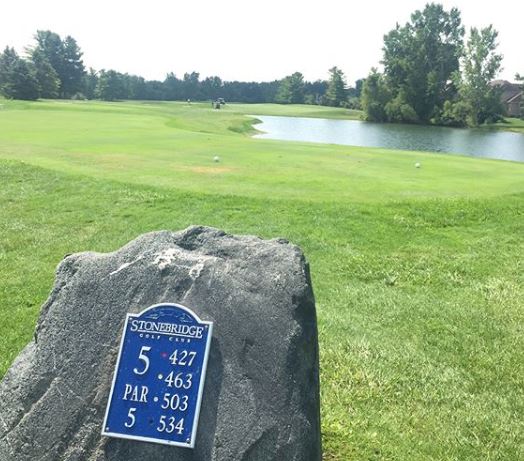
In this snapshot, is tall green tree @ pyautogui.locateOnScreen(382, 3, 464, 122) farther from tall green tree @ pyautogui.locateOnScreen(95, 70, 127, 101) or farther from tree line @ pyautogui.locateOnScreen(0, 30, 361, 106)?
tall green tree @ pyautogui.locateOnScreen(95, 70, 127, 101)

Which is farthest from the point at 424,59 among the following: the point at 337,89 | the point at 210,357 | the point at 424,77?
the point at 210,357

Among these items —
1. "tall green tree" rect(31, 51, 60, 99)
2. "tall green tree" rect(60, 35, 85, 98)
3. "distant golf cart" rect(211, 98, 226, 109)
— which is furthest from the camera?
"tall green tree" rect(60, 35, 85, 98)

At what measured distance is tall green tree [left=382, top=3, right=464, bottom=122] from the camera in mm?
78375

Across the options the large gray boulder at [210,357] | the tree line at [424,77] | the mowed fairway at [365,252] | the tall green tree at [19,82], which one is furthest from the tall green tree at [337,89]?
the large gray boulder at [210,357]

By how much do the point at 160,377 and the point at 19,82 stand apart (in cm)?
7969

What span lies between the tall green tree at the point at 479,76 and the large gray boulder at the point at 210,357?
7296 cm

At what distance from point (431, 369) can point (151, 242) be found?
320 cm

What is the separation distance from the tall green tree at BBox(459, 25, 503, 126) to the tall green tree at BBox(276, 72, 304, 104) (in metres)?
68.9

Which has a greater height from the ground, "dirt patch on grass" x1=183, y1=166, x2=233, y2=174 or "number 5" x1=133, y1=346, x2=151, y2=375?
"number 5" x1=133, y1=346, x2=151, y2=375

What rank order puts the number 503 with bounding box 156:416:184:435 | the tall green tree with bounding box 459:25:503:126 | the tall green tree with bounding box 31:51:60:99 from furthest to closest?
the tall green tree with bounding box 31:51:60:99 < the tall green tree with bounding box 459:25:503:126 < the number 503 with bounding box 156:416:184:435

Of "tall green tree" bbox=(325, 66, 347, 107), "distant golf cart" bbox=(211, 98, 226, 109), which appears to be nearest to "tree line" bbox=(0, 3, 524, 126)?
"distant golf cart" bbox=(211, 98, 226, 109)

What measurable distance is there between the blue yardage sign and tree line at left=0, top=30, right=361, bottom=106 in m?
79.1

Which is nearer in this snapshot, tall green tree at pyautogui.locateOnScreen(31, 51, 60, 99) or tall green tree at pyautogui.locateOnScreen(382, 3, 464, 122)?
tall green tree at pyautogui.locateOnScreen(382, 3, 464, 122)

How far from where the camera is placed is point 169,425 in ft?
10.1
